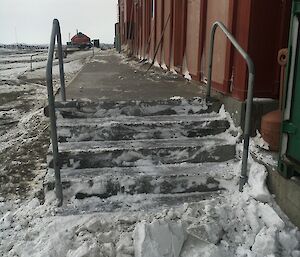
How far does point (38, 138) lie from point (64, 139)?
2.07 meters

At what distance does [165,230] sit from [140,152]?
136cm

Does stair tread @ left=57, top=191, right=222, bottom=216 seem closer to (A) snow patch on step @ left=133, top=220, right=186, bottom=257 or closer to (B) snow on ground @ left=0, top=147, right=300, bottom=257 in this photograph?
(B) snow on ground @ left=0, top=147, right=300, bottom=257

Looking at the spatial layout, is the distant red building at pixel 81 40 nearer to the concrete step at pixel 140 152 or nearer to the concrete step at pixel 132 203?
the concrete step at pixel 140 152

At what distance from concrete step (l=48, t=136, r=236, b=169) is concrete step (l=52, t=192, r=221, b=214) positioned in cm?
44

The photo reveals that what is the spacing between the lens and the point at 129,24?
16.9 meters

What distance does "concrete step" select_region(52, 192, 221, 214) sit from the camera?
11.1 ft

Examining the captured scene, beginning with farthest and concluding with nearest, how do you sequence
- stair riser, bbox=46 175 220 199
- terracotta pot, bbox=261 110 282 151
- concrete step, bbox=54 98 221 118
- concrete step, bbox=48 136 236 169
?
concrete step, bbox=54 98 221 118 → concrete step, bbox=48 136 236 169 → stair riser, bbox=46 175 220 199 → terracotta pot, bbox=261 110 282 151

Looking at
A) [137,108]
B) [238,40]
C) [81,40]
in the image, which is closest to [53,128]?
[137,108]

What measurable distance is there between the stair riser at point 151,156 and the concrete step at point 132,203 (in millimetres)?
434

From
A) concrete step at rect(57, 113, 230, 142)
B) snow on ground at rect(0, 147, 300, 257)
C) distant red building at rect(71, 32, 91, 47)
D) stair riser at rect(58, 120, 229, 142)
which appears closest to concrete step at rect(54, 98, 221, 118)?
concrete step at rect(57, 113, 230, 142)

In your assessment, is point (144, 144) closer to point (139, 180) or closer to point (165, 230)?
point (139, 180)

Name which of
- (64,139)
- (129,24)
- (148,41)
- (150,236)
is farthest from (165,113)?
(129,24)

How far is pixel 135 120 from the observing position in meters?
4.38

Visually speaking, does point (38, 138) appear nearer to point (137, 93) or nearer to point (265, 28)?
point (137, 93)
